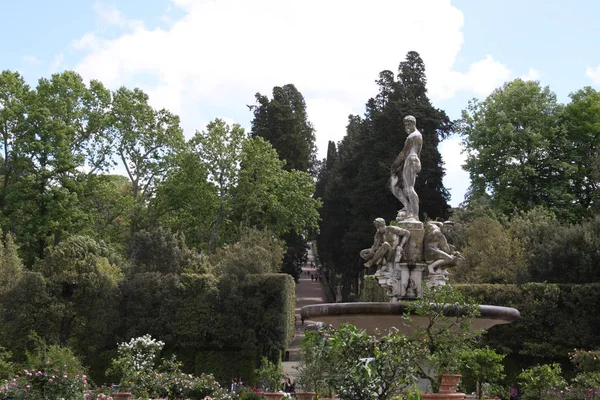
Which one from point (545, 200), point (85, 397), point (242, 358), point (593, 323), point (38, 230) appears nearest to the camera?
point (85, 397)

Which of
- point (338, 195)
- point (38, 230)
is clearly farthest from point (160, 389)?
point (338, 195)

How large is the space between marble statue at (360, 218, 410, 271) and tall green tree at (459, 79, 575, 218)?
2918 centimetres

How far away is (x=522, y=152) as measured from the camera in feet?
168

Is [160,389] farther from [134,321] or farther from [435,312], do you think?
[134,321]

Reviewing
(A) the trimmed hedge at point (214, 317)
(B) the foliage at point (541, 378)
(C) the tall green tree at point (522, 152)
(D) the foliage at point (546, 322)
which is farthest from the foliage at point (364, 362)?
(C) the tall green tree at point (522, 152)

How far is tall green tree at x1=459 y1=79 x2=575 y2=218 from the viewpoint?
5038 centimetres

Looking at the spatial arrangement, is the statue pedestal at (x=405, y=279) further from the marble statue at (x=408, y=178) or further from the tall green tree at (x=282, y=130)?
the tall green tree at (x=282, y=130)

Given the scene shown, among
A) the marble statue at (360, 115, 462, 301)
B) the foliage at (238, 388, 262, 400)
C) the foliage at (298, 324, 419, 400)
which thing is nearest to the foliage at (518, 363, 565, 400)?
the marble statue at (360, 115, 462, 301)

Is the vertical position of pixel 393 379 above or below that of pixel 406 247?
below

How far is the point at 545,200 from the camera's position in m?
51.0

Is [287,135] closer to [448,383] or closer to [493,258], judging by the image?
[493,258]

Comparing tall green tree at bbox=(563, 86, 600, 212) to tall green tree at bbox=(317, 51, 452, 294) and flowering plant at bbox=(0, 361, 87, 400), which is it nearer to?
tall green tree at bbox=(317, 51, 452, 294)

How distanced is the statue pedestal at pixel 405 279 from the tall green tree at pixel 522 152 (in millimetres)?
29155

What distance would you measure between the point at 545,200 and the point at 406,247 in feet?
101
